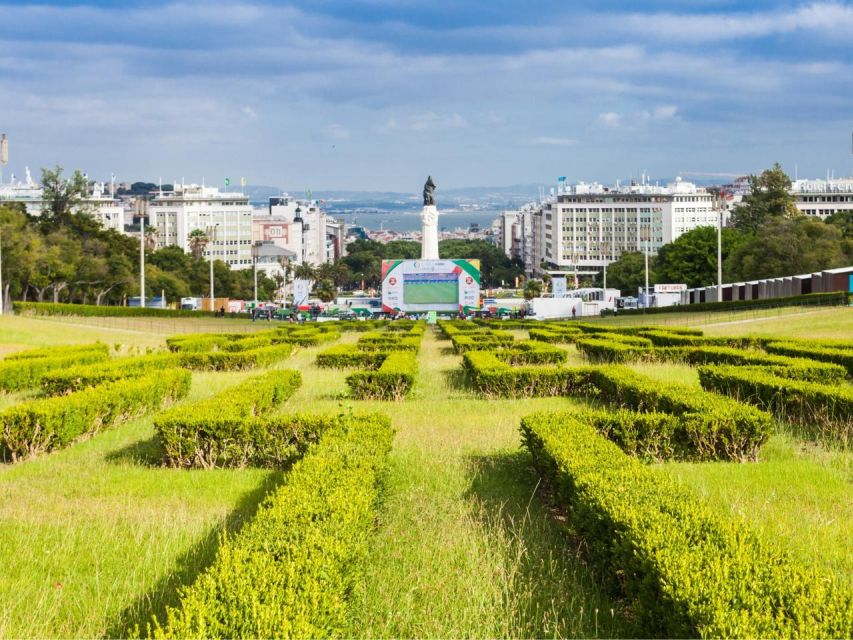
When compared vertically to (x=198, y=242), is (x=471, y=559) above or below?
below

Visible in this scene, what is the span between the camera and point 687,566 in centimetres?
566

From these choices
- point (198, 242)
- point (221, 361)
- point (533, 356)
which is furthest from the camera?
point (198, 242)

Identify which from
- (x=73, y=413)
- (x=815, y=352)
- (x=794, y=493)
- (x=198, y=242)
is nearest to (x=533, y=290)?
(x=198, y=242)

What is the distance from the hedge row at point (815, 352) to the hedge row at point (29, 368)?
649 inches

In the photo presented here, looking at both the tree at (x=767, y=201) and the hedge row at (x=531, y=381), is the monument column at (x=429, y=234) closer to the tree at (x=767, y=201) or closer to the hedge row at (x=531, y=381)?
the tree at (x=767, y=201)

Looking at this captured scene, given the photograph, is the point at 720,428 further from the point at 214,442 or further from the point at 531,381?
the point at 531,381

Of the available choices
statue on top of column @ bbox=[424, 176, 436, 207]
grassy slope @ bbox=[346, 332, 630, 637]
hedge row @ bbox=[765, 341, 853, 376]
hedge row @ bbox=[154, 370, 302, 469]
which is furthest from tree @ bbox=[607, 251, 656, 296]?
grassy slope @ bbox=[346, 332, 630, 637]

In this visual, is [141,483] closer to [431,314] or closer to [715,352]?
[715,352]

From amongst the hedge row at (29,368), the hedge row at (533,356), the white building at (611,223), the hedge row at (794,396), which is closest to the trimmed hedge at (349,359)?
the hedge row at (533,356)

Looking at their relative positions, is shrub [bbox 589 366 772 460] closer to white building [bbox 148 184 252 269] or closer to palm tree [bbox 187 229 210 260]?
palm tree [bbox 187 229 210 260]

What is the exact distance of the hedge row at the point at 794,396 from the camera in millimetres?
13531

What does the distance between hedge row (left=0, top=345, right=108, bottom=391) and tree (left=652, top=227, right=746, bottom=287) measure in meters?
84.3

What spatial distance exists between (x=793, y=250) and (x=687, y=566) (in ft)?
248

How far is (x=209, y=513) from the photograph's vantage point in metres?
9.52
